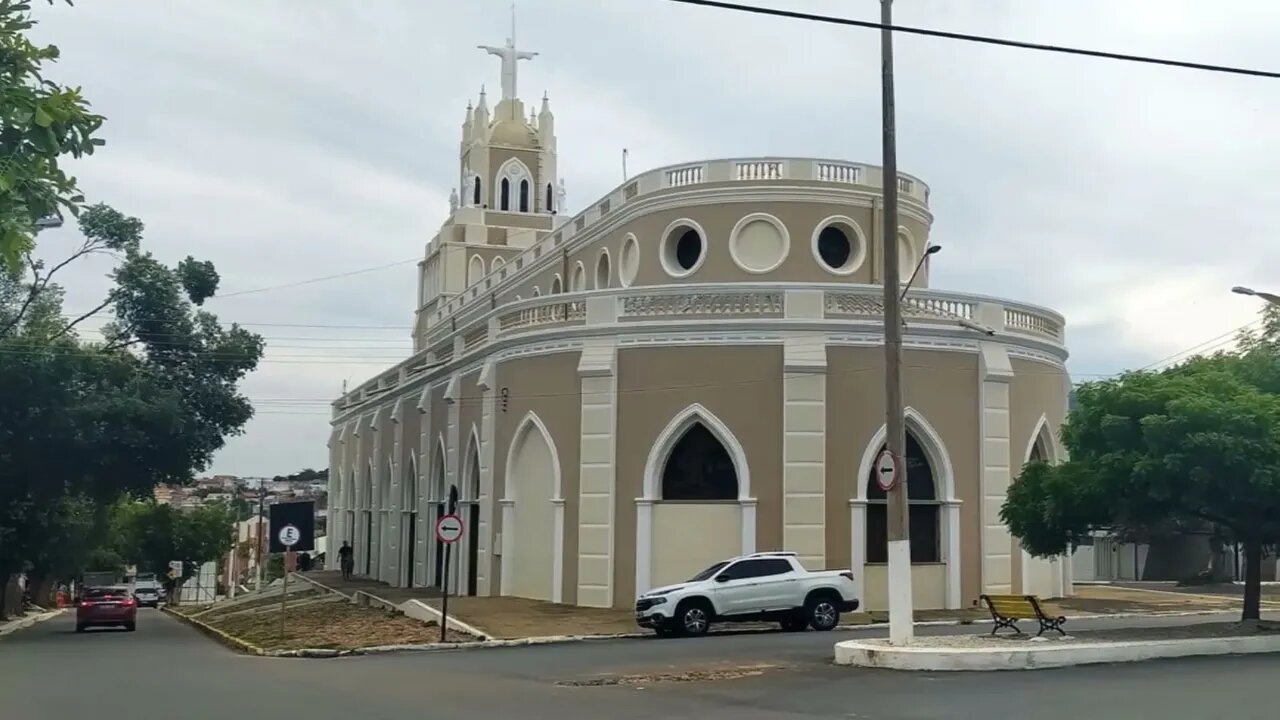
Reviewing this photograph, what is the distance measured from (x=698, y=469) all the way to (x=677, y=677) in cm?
1264

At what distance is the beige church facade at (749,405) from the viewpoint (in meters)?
28.7

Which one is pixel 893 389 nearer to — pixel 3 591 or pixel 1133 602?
pixel 1133 602

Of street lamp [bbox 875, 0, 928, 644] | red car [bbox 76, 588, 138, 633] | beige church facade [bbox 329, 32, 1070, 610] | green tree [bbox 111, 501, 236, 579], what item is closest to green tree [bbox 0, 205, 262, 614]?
red car [bbox 76, 588, 138, 633]

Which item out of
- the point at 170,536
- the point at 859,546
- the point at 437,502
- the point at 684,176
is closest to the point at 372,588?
the point at 437,502

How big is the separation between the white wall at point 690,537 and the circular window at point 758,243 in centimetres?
675

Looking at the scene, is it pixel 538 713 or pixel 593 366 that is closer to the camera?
pixel 538 713

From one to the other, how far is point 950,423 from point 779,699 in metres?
16.2

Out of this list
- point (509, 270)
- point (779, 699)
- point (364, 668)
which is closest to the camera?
point (779, 699)

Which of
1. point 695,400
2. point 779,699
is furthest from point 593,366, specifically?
point 779,699

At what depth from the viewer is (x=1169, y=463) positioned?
756 inches

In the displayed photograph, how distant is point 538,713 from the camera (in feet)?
43.8

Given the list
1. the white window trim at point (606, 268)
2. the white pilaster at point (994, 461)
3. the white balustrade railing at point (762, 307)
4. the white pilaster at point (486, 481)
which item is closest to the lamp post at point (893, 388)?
the white balustrade railing at point (762, 307)

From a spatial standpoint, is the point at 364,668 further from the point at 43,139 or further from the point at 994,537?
the point at 994,537

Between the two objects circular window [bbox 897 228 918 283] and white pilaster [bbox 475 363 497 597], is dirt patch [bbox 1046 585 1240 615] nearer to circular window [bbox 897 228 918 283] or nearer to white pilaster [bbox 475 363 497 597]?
circular window [bbox 897 228 918 283]
